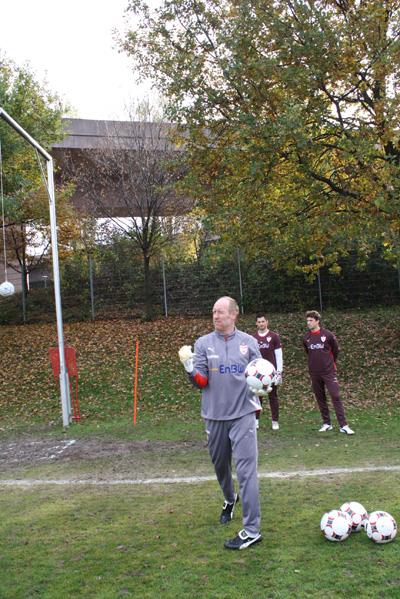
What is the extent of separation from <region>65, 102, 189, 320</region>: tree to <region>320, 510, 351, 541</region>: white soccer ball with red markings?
13.9 meters

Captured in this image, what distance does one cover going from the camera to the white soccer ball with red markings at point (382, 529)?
13.3 feet

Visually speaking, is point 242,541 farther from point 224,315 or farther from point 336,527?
point 224,315

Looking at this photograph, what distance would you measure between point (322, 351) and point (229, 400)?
4730 mm

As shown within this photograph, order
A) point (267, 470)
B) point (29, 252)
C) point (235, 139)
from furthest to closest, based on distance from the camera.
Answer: point (29, 252) < point (235, 139) < point (267, 470)

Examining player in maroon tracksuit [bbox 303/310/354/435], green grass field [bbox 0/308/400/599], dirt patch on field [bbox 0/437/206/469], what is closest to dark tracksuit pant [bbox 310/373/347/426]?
player in maroon tracksuit [bbox 303/310/354/435]

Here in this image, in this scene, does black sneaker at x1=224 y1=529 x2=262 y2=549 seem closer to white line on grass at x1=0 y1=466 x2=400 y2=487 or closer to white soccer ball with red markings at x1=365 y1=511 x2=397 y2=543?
white soccer ball with red markings at x1=365 y1=511 x2=397 y2=543

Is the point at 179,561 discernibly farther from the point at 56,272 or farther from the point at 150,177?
the point at 150,177

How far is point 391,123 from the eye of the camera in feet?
37.0

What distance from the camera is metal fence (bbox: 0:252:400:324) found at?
64.5 ft

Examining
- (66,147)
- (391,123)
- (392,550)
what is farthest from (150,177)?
(392,550)

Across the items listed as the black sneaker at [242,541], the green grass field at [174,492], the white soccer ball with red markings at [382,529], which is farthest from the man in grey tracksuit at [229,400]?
the white soccer ball with red markings at [382,529]

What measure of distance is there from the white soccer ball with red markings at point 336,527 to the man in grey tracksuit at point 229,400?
1.84 feet

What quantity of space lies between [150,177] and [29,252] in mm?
8144

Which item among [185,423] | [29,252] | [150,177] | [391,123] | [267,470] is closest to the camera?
[267,470]
